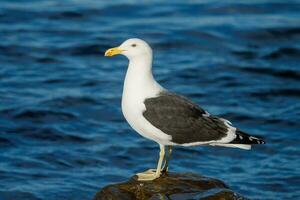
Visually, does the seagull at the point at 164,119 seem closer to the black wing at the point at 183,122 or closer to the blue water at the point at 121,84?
the black wing at the point at 183,122

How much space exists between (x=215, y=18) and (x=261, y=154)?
8.17 m

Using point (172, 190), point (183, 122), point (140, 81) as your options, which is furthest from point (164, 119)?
point (172, 190)

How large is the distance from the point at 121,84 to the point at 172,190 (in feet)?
27.9

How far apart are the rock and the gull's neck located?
3.20 feet

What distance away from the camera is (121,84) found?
54.6 feet

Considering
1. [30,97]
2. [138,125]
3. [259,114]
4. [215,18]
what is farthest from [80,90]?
[138,125]

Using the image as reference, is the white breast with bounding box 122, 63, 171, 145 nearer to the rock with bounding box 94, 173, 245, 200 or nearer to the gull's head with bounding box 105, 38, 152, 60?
the gull's head with bounding box 105, 38, 152, 60

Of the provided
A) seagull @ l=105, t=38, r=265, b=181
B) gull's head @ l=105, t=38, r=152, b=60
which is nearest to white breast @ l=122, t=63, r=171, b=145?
seagull @ l=105, t=38, r=265, b=181

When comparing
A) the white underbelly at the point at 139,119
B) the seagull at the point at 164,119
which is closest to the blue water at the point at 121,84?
the seagull at the point at 164,119

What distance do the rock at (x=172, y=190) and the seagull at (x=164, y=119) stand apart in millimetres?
199

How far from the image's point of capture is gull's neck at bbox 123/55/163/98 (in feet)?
28.0

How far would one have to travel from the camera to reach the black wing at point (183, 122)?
8578 millimetres

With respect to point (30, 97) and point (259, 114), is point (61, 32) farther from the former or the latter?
point (259, 114)

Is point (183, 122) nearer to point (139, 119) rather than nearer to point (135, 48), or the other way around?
point (139, 119)
